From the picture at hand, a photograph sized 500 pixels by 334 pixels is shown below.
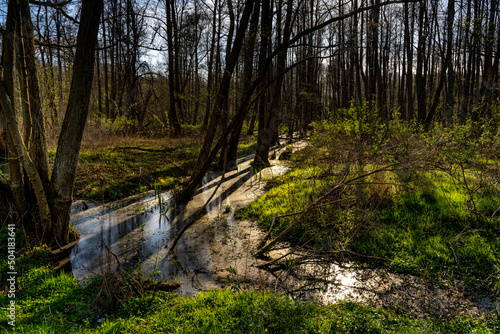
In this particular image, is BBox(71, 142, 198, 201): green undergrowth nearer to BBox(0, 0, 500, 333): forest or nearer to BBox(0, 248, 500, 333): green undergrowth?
BBox(0, 0, 500, 333): forest

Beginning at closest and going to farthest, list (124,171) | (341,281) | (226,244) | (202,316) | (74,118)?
(202,316), (341,281), (74,118), (226,244), (124,171)

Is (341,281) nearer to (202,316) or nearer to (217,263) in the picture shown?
(217,263)

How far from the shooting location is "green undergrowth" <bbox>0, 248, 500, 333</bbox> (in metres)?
2.77

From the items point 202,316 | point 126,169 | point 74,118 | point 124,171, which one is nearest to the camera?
point 202,316

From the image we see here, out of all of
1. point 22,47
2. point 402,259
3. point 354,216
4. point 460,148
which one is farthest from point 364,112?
point 22,47

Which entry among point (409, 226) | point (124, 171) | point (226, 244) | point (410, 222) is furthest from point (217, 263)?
point (124, 171)

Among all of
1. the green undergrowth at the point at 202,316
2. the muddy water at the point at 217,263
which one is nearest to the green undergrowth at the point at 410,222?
the muddy water at the point at 217,263

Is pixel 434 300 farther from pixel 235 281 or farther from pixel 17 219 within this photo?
pixel 17 219

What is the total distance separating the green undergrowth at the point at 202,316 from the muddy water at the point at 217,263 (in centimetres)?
32

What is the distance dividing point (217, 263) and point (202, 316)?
1497 millimetres

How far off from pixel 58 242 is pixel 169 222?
208 cm

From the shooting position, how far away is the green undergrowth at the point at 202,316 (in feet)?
9.07

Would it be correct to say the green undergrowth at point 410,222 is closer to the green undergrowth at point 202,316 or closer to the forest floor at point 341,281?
the forest floor at point 341,281

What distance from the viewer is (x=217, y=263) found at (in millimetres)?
4426
